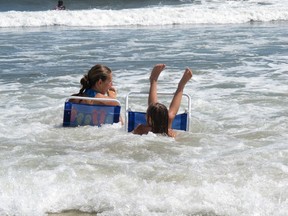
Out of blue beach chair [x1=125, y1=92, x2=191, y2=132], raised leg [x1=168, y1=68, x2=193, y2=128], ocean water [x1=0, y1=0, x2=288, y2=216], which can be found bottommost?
ocean water [x1=0, y1=0, x2=288, y2=216]

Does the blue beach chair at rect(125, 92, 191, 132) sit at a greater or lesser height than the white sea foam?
lesser

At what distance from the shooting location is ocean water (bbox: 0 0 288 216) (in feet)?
13.8

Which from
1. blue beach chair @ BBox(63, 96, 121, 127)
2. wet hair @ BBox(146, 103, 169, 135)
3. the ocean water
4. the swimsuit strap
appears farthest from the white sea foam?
wet hair @ BBox(146, 103, 169, 135)

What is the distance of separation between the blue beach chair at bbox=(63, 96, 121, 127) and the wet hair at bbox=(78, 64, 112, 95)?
0.26m

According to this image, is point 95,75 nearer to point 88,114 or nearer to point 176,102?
point 88,114

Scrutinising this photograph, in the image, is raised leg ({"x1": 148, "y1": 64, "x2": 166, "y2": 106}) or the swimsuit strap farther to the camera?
the swimsuit strap

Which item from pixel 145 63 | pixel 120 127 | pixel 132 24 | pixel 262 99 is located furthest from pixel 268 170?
pixel 132 24

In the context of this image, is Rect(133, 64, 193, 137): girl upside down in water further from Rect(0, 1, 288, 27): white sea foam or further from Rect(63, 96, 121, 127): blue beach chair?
Rect(0, 1, 288, 27): white sea foam

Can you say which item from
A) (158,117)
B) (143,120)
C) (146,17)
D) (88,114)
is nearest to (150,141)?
(158,117)

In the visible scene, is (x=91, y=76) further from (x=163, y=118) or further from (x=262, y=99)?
(x=262, y=99)

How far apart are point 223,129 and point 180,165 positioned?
170 centimetres

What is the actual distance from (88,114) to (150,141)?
991 mm

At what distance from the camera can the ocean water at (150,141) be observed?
13.8ft

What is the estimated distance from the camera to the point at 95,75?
259 inches
